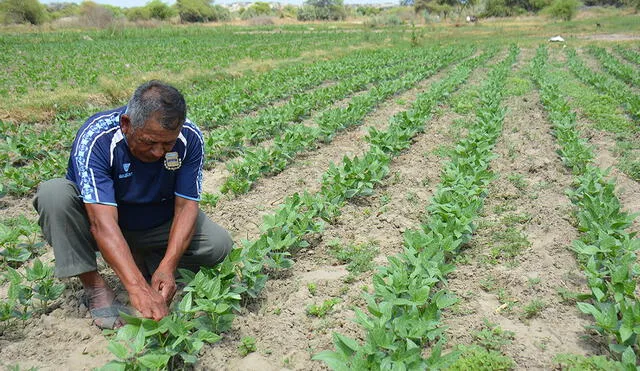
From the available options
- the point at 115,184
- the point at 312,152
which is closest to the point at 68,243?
the point at 115,184

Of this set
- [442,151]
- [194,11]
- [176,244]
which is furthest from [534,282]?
[194,11]

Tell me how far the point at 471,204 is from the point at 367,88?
8.69 metres

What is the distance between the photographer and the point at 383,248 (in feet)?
12.6

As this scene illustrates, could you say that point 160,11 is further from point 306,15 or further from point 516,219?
point 516,219

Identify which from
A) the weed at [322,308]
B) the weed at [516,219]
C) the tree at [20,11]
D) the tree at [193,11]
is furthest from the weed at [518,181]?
the tree at [193,11]

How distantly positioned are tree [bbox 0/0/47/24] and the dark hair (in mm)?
55650

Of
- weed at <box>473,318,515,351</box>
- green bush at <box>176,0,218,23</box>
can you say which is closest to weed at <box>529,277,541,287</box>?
weed at <box>473,318,515,351</box>

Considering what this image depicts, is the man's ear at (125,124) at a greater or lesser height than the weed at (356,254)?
greater

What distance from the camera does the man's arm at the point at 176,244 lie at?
266 centimetres

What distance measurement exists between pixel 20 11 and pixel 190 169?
5731cm

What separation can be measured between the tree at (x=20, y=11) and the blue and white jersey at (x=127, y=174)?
55.3m

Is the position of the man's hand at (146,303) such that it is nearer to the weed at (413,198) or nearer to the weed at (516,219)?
the weed at (413,198)

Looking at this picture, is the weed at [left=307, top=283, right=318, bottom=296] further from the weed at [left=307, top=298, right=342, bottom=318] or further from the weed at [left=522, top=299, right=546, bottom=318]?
the weed at [left=522, top=299, right=546, bottom=318]

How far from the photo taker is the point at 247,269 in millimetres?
3025
